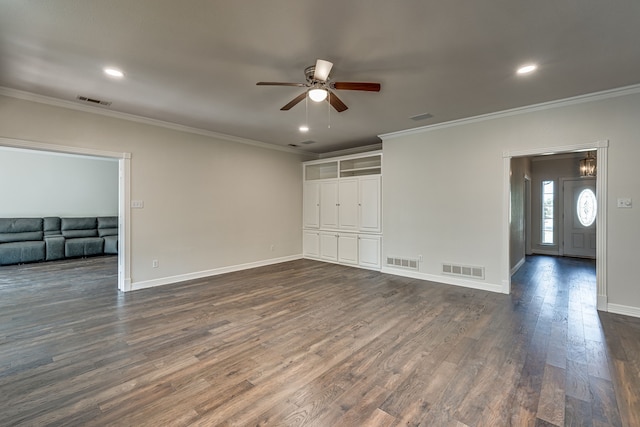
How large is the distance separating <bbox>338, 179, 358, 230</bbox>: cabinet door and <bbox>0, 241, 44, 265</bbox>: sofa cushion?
6.97m

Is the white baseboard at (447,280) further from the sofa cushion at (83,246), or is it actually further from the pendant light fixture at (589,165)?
the sofa cushion at (83,246)

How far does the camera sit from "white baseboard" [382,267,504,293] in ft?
14.4

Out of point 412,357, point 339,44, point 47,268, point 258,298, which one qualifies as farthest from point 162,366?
point 47,268

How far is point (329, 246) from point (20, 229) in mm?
7352

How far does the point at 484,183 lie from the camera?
14.7 feet

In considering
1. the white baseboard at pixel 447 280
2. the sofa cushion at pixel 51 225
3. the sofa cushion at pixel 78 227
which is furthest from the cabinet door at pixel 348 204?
the sofa cushion at pixel 51 225

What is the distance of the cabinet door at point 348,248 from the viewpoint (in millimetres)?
6172

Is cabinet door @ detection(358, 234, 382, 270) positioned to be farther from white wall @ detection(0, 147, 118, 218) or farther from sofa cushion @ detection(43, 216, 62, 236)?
sofa cushion @ detection(43, 216, 62, 236)

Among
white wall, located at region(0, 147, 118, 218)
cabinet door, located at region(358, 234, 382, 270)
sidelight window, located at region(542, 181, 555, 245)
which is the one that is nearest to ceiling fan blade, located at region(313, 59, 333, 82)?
cabinet door, located at region(358, 234, 382, 270)

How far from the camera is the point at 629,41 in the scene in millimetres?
2404

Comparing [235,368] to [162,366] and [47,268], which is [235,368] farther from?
[47,268]

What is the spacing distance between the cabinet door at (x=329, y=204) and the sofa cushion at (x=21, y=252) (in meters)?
6.57

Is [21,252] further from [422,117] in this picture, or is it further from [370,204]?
[422,117]

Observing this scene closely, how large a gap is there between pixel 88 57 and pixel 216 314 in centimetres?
297
